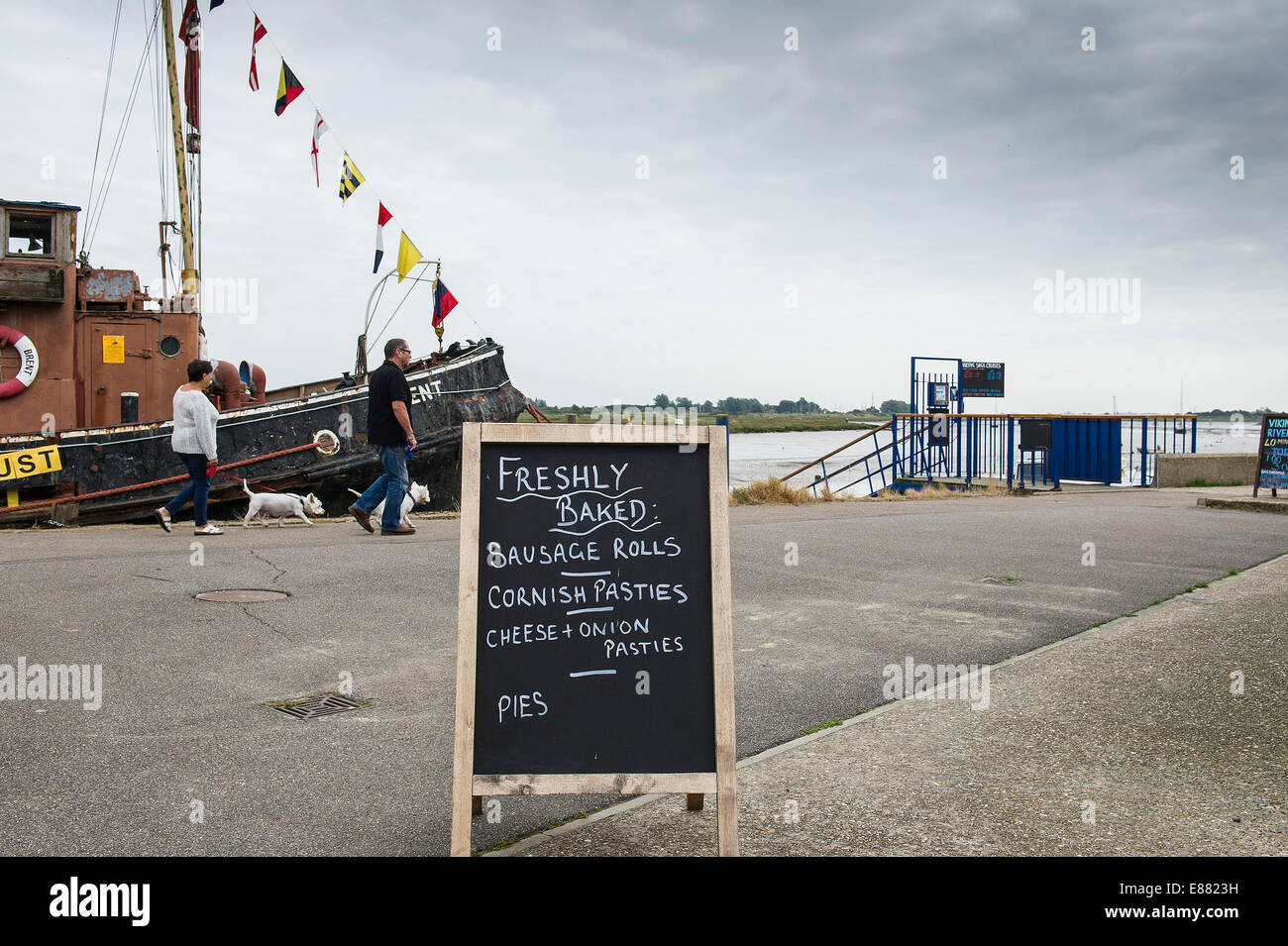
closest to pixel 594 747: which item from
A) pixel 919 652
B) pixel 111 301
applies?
pixel 919 652

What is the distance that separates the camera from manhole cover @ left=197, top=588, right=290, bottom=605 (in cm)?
769

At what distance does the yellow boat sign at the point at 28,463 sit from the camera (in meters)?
14.9

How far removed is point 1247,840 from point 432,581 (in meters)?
6.53

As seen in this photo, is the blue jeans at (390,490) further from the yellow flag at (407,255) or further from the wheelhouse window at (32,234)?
the wheelhouse window at (32,234)

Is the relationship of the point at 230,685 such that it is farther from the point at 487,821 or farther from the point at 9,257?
the point at 9,257

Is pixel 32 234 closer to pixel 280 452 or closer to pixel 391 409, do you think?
pixel 280 452

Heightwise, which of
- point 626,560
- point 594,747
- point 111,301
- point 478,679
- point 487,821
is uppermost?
point 111,301

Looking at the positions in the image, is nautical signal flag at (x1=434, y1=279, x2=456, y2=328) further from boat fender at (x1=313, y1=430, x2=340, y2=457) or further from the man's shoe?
the man's shoe

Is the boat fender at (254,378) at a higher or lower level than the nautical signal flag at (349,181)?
lower

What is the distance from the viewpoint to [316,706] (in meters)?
5.11

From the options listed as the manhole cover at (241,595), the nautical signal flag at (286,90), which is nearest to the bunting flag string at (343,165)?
the nautical signal flag at (286,90)

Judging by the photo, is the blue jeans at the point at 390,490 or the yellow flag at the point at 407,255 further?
the yellow flag at the point at 407,255

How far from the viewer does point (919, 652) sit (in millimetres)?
6344

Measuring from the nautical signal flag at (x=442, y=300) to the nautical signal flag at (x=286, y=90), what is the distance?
369 centimetres
